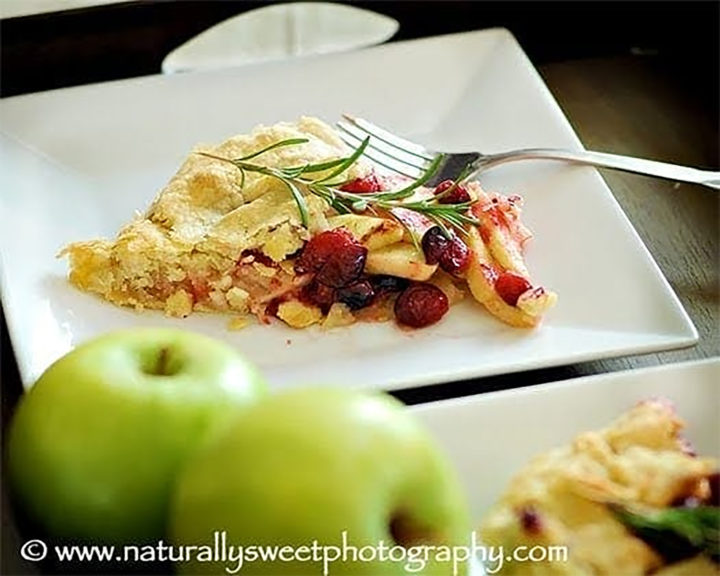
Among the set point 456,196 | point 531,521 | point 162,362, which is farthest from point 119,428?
point 456,196

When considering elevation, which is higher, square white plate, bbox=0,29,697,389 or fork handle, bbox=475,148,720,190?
fork handle, bbox=475,148,720,190

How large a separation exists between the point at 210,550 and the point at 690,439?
32cm

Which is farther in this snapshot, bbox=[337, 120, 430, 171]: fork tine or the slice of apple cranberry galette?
bbox=[337, 120, 430, 171]: fork tine

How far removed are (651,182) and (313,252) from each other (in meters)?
0.33

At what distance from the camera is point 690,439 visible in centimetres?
83

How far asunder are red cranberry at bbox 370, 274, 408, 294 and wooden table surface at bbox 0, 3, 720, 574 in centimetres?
11

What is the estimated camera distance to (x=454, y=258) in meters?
1.02

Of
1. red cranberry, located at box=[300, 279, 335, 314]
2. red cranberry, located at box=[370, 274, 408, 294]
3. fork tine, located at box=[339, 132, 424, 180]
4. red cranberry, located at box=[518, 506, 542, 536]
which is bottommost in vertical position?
red cranberry, located at box=[300, 279, 335, 314]

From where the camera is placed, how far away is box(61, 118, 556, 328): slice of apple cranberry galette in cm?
102

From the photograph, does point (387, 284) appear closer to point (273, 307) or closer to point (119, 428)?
point (273, 307)

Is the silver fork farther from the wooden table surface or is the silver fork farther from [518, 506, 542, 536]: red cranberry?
[518, 506, 542, 536]: red cranberry

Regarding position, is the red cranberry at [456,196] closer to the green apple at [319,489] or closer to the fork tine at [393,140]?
the fork tine at [393,140]

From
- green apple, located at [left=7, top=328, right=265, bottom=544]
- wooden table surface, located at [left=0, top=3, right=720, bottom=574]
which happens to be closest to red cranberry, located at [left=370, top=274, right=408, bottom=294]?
wooden table surface, located at [left=0, top=3, right=720, bottom=574]

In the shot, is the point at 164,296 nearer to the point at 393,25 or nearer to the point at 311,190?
the point at 311,190
